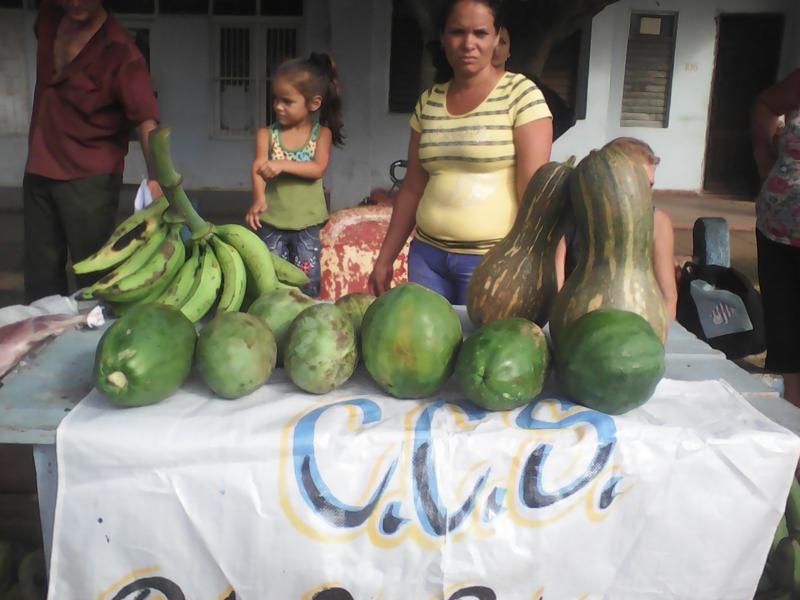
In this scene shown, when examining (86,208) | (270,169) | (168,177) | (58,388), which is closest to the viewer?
(58,388)

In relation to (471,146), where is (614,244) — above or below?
below

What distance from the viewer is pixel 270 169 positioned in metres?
3.38

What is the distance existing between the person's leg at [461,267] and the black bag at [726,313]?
145 centimetres

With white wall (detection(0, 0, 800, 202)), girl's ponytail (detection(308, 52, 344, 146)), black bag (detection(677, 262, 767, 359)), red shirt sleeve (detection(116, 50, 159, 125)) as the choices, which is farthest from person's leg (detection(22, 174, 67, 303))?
white wall (detection(0, 0, 800, 202))

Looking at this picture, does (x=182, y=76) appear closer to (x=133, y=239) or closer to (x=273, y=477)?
(x=133, y=239)

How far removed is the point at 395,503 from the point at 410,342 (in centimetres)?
31

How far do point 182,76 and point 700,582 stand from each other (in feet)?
35.8

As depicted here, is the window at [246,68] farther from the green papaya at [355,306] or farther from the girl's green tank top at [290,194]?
the green papaya at [355,306]

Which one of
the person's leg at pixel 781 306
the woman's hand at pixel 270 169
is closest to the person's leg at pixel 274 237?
the woman's hand at pixel 270 169

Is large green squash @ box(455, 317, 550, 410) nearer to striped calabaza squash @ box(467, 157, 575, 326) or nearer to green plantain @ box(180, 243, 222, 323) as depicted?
striped calabaza squash @ box(467, 157, 575, 326)

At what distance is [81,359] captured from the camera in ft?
5.57

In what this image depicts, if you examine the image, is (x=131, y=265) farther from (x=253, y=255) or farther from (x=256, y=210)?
(x=256, y=210)

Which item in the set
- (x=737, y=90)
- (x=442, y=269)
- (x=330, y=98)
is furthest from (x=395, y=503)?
(x=737, y=90)

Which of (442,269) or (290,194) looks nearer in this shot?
(442,269)
